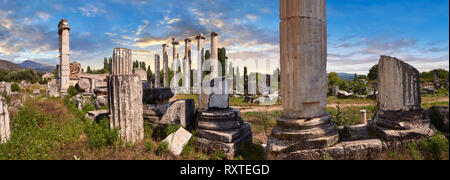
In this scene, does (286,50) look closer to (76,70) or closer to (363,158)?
(363,158)

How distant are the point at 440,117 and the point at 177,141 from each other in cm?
513

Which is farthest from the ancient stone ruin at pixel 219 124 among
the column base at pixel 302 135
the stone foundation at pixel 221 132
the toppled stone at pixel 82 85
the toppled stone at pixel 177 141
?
the toppled stone at pixel 82 85

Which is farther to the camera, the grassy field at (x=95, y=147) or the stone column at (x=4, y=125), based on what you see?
the stone column at (x=4, y=125)

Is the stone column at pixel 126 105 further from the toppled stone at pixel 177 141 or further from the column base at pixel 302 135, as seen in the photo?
the column base at pixel 302 135

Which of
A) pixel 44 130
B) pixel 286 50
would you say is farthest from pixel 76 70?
pixel 286 50

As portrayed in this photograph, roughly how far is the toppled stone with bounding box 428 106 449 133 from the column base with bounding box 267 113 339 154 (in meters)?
1.91

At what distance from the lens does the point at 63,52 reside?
650 inches

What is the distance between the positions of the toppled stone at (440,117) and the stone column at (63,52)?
792 inches

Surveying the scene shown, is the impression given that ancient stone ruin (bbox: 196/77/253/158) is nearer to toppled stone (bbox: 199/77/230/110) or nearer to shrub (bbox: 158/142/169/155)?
toppled stone (bbox: 199/77/230/110)

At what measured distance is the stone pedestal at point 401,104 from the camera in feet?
13.3

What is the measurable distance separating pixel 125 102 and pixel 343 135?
491 cm

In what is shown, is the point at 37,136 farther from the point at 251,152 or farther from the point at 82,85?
the point at 82,85

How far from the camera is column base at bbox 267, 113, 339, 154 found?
3994 millimetres

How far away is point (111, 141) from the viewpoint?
488 cm
